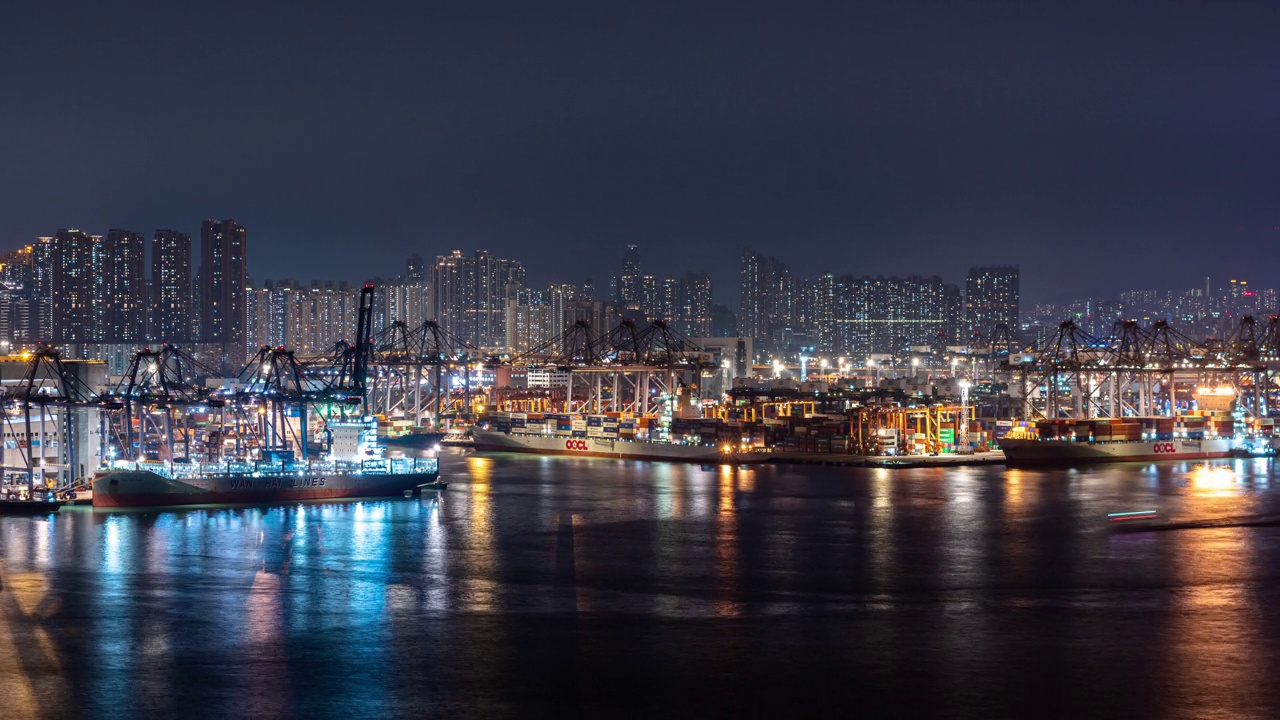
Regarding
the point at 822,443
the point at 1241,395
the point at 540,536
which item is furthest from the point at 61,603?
the point at 1241,395

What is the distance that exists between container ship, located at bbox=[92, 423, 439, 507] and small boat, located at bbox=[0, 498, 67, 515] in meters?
0.76

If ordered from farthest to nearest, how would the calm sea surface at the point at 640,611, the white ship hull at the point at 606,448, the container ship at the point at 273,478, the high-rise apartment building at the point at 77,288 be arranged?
the high-rise apartment building at the point at 77,288 < the white ship hull at the point at 606,448 < the container ship at the point at 273,478 < the calm sea surface at the point at 640,611

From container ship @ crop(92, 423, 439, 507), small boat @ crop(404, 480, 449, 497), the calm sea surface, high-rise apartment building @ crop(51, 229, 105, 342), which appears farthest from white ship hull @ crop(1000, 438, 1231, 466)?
high-rise apartment building @ crop(51, 229, 105, 342)

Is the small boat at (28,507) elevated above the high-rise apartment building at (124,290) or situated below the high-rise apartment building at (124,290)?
below

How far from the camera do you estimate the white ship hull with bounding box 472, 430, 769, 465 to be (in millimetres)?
36250

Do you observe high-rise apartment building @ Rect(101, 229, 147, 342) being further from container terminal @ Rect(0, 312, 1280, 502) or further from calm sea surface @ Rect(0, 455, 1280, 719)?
calm sea surface @ Rect(0, 455, 1280, 719)

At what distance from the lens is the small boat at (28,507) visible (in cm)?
2192

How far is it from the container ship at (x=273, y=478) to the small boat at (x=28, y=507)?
764 millimetres

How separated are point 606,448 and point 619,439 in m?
0.70

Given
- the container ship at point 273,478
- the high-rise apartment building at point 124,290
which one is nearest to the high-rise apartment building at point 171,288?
the high-rise apartment building at point 124,290

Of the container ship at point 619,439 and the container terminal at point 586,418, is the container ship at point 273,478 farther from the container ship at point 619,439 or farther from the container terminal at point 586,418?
the container ship at point 619,439

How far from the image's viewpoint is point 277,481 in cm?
2402

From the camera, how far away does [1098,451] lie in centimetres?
3447

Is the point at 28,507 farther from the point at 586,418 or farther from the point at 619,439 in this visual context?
the point at 586,418
